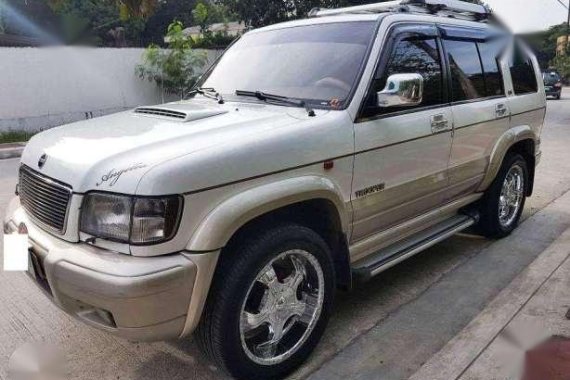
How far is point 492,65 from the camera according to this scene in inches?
187

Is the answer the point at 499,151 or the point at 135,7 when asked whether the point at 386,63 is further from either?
the point at 135,7

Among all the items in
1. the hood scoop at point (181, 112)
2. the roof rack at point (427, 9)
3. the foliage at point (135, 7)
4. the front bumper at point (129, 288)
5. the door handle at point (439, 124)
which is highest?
the foliage at point (135, 7)

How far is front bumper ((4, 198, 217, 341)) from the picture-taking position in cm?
233

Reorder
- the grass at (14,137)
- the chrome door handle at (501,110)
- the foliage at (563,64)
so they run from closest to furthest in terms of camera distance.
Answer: the chrome door handle at (501,110) → the grass at (14,137) → the foliage at (563,64)

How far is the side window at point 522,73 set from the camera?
5043mm

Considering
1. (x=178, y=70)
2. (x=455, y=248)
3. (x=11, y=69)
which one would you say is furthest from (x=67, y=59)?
(x=455, y=248)

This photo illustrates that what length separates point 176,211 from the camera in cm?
239

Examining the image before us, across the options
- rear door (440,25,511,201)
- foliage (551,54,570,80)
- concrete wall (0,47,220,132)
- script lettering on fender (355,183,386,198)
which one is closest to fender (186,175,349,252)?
script lettering on fender (355,183,386,198)

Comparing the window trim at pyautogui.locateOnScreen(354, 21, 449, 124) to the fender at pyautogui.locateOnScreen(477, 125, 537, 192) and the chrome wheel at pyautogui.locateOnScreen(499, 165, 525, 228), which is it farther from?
the chrome wheel at pyautogui.locateOnScreen(499, 165, 525, 228)

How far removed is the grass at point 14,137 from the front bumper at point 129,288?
10.7 metres

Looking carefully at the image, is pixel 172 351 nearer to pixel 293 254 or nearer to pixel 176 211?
pixel 293 254

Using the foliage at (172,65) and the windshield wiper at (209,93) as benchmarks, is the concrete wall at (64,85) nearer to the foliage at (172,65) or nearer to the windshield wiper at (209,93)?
the foliage at (172,65)

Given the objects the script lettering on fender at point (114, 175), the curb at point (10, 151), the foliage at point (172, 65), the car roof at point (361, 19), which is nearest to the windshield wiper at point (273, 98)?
the car roof at point (361, 19)

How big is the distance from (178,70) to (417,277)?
12.3 m
